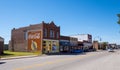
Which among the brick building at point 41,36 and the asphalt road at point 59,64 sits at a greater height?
the brick building at point 41,36

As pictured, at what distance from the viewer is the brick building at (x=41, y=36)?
2035 inches

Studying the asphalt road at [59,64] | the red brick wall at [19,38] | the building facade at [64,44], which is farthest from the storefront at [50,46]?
the asphalt road at [59,64]

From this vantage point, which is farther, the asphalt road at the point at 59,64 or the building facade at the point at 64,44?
the building facade at the point at 64,44

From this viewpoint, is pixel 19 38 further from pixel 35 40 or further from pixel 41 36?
pixel 41 36

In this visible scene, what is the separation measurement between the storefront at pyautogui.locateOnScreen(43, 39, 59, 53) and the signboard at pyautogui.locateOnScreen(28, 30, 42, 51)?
144cm

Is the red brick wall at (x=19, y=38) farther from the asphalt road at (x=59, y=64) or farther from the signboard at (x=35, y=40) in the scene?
the asphalt road at (x=59, y=64)

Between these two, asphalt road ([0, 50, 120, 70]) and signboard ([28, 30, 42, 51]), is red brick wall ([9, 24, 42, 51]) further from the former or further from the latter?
asphalt road ([0, 50, 120, 70])

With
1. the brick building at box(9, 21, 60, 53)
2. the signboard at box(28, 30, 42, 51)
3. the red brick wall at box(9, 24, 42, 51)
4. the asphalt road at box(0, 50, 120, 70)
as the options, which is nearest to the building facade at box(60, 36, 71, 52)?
the brick building at box(9, 21, 60, 53)

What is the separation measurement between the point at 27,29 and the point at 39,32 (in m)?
5.39

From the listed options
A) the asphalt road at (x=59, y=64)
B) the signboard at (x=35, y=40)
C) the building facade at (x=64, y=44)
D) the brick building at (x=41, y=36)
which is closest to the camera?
the asphalt road at (x=59, y=64)

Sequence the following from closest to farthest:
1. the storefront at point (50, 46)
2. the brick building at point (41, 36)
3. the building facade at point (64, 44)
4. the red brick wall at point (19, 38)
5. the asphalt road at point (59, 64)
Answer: the asphalt road at point (59, 64)
the brick building at point (41, 36)
the storefront at point (50, 46)
the red brick wall at point (19, 38)
the building facade at point (64, 44)

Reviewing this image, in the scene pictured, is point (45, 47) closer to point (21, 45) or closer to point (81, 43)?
point (21, 45)

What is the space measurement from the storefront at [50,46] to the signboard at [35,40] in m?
1.44

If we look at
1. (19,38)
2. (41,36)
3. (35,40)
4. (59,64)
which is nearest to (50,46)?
(35,40)
